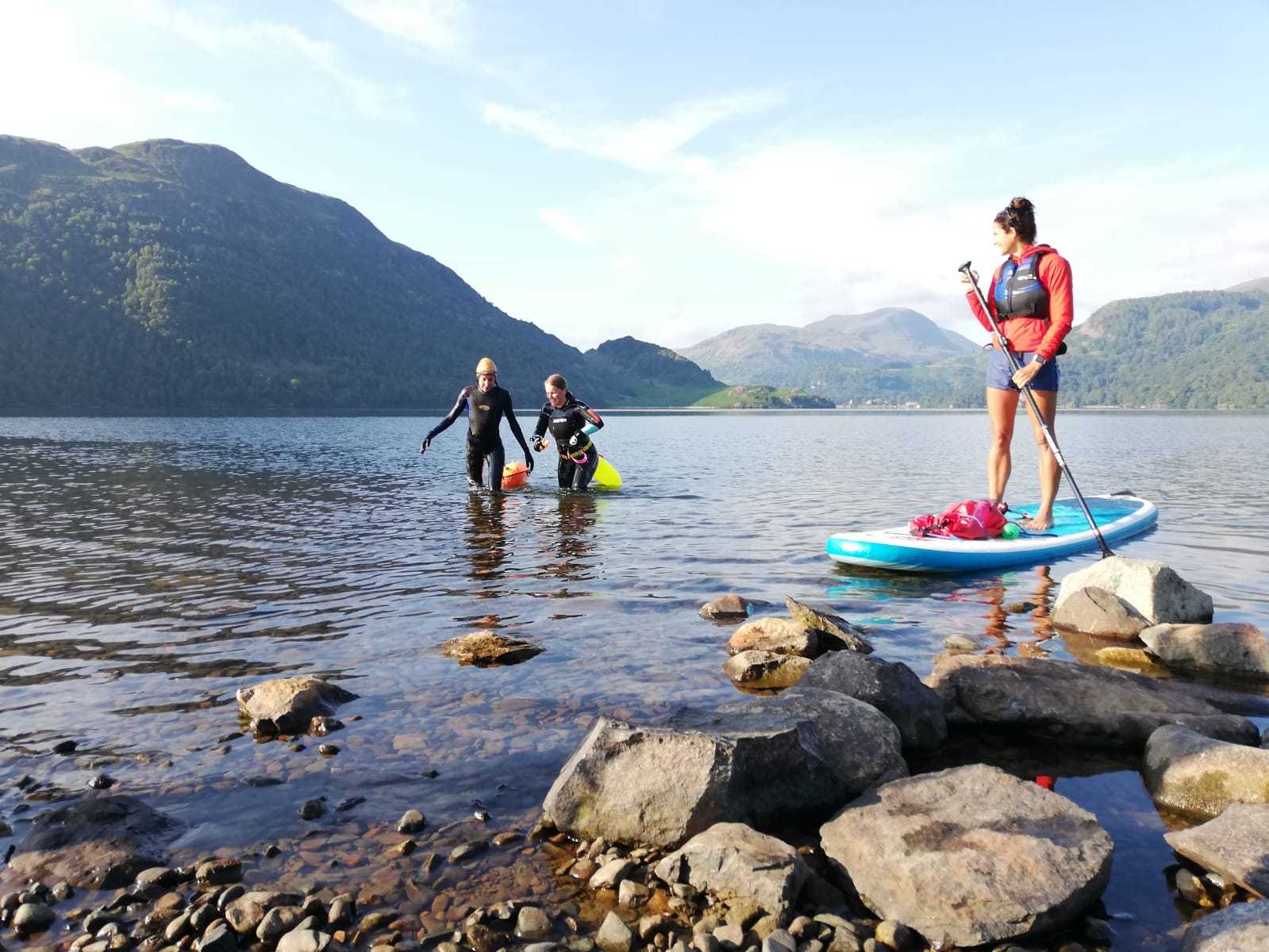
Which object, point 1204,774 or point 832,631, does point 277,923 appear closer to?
point 1204,774

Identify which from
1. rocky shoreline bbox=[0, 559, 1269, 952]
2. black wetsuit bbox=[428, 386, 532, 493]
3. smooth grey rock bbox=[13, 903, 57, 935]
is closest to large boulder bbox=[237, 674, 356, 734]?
rocky shoreline bbox=[0, 559, 1269, 952]

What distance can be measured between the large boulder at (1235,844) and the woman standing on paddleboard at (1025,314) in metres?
8.32

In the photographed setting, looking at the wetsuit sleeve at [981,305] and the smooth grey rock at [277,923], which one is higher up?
the wetsuit sleeve at [981,305]

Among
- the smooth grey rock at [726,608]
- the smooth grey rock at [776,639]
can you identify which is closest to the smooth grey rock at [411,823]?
the smooth grey rock at [776,639]

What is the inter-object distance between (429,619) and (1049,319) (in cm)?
1043

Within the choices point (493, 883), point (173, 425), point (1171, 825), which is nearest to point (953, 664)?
point (1171, 825)

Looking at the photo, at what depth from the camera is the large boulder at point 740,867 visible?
4.18m

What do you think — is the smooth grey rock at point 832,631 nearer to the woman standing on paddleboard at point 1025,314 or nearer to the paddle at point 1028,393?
the woman standing on paddleboard at point 1025,314

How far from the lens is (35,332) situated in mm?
165375

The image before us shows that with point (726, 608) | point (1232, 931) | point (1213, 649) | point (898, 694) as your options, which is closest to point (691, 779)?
point (898, 694)

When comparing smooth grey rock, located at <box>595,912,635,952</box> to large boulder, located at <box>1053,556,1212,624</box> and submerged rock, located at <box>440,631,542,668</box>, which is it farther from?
large boulder, located at <box>1053,556,1212,624</box>

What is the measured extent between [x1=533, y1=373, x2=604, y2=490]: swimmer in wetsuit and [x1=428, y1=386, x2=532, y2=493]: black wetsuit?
3.26 feet

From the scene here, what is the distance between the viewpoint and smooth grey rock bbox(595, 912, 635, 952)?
3.98m

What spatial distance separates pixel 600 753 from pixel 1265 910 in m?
3.56
